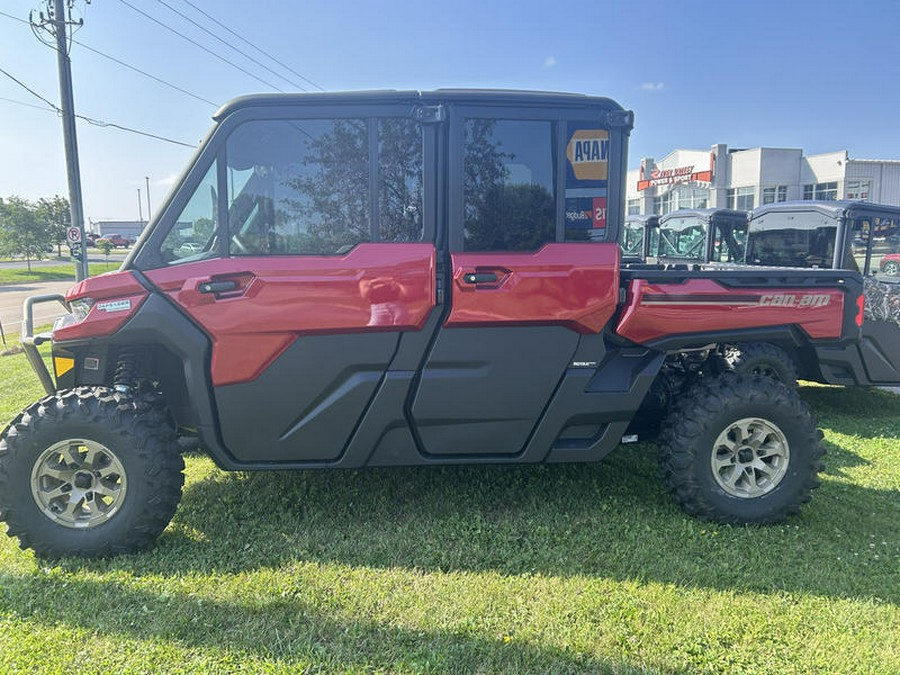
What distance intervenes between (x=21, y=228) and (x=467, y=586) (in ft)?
138

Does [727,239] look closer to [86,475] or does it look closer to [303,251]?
[303,251]

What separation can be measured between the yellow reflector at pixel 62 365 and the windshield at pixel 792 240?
7961 millimetres

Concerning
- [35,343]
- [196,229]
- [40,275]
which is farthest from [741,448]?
[40,275]

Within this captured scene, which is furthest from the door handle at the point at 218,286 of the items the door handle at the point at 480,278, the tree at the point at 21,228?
the tree at the point at 21,228

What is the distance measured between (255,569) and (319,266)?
5.29 ft

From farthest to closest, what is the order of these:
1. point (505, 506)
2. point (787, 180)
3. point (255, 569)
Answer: point (787, 180), point (505, 506), point (255, 569)

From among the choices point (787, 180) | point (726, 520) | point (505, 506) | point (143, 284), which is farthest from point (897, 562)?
point (787, 180)

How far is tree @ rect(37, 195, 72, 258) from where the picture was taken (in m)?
36.8

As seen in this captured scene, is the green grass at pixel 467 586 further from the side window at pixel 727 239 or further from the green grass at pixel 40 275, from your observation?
the green grass at pixel 40 275

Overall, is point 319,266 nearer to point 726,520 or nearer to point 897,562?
point 726,520

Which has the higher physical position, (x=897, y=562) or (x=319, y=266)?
(x=319, y=266)

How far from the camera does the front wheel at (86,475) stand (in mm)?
3037

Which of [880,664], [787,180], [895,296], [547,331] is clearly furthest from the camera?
[787,180]

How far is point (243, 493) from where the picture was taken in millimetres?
3854
